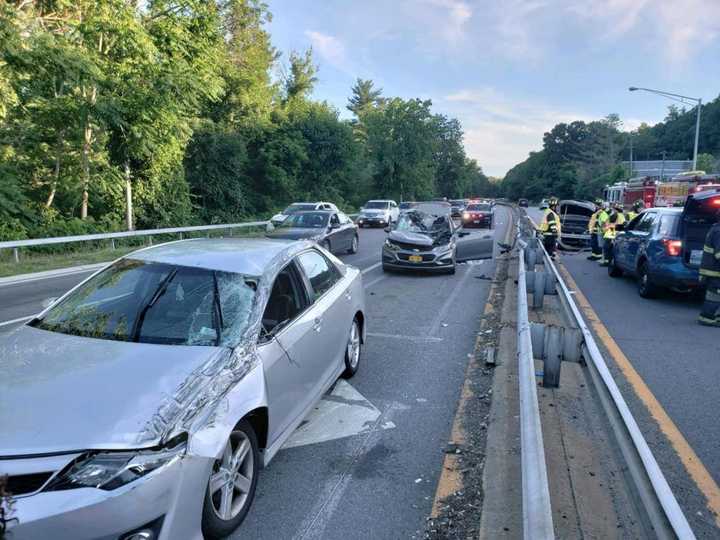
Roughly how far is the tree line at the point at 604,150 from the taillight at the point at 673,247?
60733mm

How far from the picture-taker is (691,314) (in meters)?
8.66

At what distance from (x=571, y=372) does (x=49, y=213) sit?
1997 centimetres

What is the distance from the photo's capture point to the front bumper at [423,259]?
12547 mm

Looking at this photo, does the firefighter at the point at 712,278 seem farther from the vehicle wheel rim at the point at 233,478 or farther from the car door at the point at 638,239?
the vehicle wheel rim at the point at 233,478

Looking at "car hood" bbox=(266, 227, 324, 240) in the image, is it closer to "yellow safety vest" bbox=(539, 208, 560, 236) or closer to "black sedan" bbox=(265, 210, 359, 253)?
"black sedan" bbox=(265, 210, 359, 253)

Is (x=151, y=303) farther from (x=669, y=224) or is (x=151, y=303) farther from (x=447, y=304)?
(x=669, y=224)

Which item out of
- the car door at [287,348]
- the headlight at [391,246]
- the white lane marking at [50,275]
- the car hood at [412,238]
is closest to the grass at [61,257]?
the white lane marking at [50,275]

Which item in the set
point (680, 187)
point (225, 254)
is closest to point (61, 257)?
point (225, 254)

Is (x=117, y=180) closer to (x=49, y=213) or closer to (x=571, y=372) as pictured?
(x=49, y=213)

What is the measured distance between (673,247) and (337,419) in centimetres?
759

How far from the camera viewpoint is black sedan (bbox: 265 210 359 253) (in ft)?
46.6

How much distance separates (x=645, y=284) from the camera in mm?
9820

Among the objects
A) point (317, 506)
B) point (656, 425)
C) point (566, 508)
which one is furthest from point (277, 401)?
point (656, 425)

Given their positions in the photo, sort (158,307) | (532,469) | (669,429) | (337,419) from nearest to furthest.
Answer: (532,469), (158,307), (669,429), (337,419)
